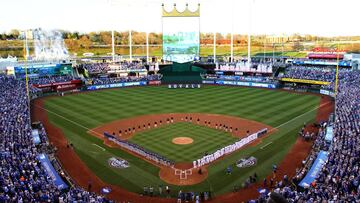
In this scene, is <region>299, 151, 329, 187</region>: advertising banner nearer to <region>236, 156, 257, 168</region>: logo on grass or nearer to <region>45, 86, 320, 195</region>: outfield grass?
<region>45, 86, 320, 195</region>: outfield grass

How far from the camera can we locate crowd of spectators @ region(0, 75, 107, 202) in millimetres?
23641

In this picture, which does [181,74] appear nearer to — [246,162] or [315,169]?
[246,162]

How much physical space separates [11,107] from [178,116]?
2306 centimetres

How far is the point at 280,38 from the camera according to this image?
158 meters

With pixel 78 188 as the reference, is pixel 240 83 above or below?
above

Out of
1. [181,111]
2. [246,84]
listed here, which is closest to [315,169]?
[181,111]

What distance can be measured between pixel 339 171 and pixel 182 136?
18630 millimetres

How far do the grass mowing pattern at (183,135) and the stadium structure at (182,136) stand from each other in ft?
0.42

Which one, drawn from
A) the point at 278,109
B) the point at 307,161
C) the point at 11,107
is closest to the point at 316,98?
the point at 278,109

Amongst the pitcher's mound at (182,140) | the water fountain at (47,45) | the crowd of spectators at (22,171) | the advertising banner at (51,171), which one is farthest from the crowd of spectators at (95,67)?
the advertising banner at (51,171)

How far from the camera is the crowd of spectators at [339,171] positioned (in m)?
22.3

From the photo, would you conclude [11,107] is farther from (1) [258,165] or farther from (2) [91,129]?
(1) [258,165]

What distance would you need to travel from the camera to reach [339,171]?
26031 mm

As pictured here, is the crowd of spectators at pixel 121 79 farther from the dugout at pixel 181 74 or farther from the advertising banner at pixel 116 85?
the dugout at pixel 181 74
